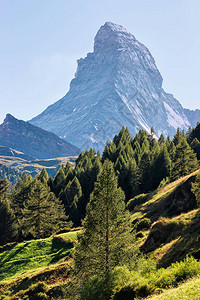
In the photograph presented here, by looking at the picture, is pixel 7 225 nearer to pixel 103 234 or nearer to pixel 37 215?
pixel 37 215

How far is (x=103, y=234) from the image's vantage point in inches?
891

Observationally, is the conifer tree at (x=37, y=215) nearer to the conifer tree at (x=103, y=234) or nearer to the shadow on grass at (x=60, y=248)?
the shadow on grass at (x=60, y=248)

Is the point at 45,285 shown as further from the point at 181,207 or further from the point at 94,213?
the point at 181,207

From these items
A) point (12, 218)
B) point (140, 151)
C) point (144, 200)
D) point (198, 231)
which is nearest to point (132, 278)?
point (198, 231)

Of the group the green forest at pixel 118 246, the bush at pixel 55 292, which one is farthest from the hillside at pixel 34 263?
the bush at pixel 55 292

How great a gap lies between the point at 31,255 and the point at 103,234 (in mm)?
27384

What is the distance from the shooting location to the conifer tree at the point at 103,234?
21.7 meters

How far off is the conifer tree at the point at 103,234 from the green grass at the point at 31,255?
792 inches

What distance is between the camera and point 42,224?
55719 millimetres

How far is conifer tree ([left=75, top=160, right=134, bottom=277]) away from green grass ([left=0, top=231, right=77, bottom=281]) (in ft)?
66.0

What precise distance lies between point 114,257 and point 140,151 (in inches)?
2989

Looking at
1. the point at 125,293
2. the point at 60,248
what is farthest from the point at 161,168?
the point at 125,293

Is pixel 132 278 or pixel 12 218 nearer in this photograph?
pixel 132 278

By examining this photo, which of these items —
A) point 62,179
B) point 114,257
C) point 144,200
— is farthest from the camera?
point 62,179
